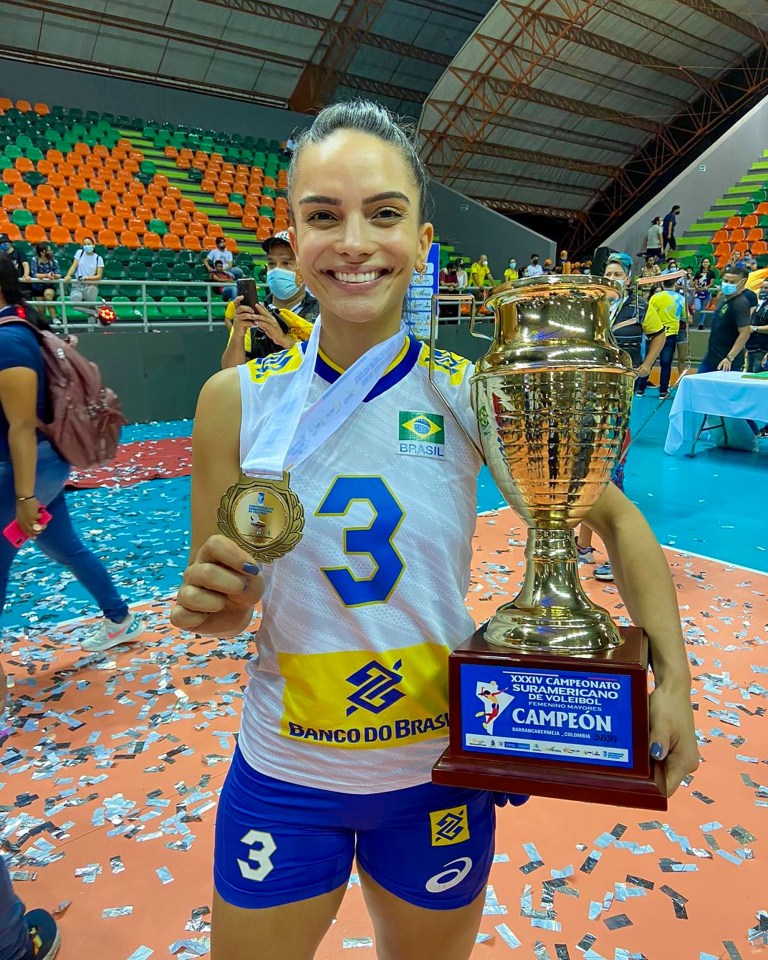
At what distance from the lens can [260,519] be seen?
2.58 feet

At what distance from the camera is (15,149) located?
12.2 metres

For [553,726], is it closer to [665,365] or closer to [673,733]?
[673,733]

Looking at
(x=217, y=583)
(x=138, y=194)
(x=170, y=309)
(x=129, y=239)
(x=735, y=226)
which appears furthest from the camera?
(x=735, y=226)

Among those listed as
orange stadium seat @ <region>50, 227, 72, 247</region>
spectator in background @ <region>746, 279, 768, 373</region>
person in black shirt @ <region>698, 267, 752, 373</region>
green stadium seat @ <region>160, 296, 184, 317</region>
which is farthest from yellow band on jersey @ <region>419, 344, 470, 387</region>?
orange stadium seat @ <region>50, 227, 72, 247</region>

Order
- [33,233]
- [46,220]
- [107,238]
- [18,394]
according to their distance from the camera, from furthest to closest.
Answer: [107,238] → [46,220] → [33,233] → [18,394]

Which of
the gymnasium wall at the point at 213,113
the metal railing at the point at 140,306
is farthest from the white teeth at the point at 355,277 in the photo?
the gymnasium wall at the point at 213,113

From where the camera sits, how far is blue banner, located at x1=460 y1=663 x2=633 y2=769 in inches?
32.7

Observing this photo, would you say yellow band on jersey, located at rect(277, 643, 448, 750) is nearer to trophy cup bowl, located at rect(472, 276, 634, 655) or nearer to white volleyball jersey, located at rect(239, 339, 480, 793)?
white volleyball jersey, located at rect(239, 339, 480, 793)

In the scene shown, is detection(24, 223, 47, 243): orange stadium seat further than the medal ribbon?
Yes

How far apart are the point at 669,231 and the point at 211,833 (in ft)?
60.7

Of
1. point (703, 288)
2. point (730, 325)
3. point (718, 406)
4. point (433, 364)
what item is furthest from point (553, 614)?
point (703, 288)

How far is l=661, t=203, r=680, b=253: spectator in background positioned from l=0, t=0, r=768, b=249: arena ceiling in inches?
151

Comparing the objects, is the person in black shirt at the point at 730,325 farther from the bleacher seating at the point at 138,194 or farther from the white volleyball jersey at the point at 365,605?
the white volleyball jersey at the point at 365,605

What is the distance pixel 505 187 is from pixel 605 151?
3.35 metres
